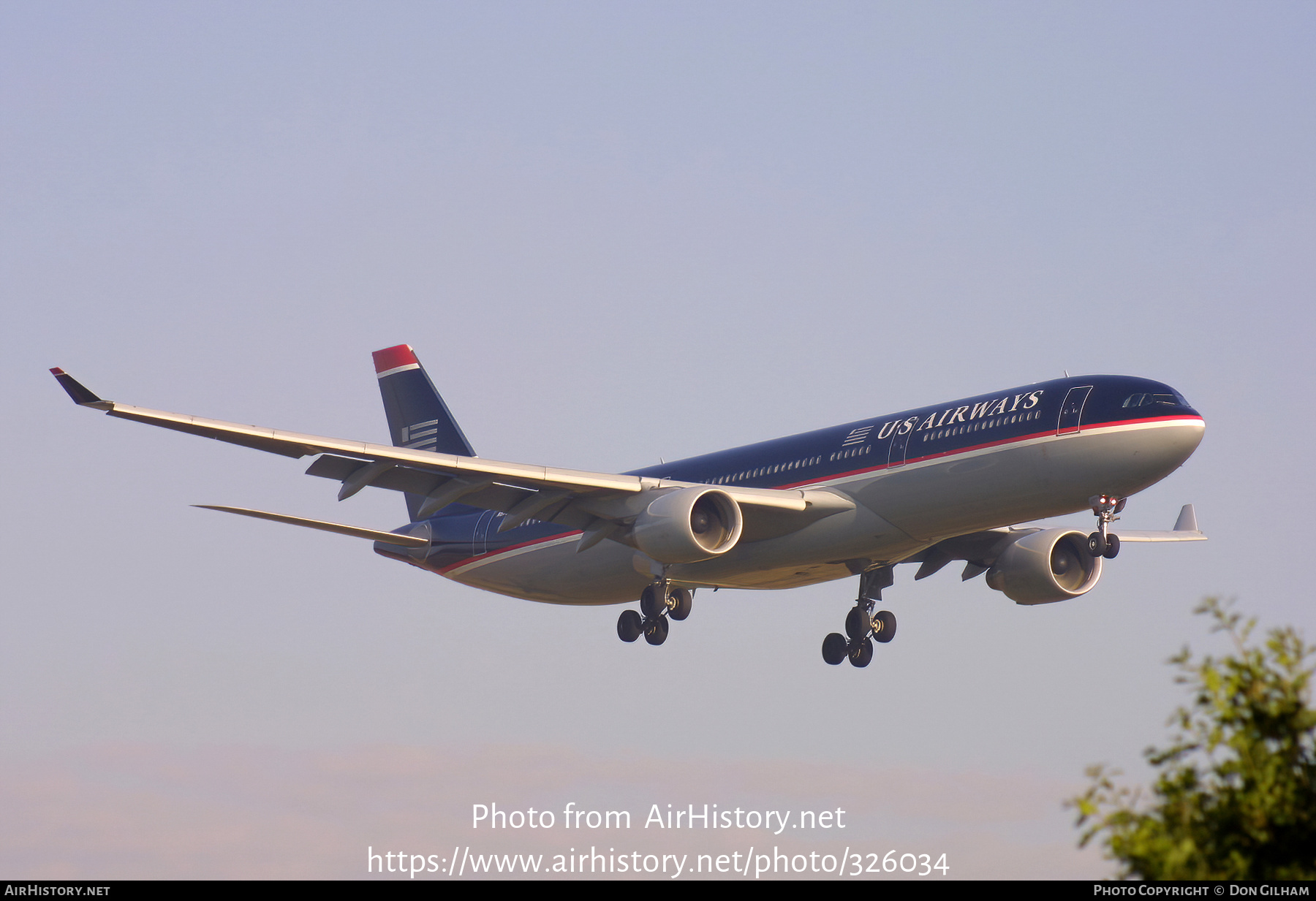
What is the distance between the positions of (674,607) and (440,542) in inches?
355

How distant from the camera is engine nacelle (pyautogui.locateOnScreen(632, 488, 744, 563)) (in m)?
36.0

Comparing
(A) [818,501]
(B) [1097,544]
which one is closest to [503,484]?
(A) [818,501]

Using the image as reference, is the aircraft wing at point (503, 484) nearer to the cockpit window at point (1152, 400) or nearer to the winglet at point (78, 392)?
the winglet at point (78, 392)

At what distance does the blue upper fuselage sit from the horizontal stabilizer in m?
4.33

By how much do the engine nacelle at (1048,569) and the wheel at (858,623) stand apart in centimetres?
365

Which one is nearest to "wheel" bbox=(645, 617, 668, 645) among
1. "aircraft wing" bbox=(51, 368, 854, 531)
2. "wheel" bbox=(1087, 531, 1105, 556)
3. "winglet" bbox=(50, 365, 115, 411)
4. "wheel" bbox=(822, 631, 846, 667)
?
"aircraft wing" bbox=(51, 368, 854, 531)

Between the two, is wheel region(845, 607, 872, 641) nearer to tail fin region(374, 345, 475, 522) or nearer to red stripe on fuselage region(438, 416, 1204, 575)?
red stripe on fuselage region(438, 416, 1204, 575)

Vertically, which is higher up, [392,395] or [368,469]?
[392,395]

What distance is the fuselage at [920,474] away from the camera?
33.8 m

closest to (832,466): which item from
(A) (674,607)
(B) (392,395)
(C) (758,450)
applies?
(C) (758,450)
